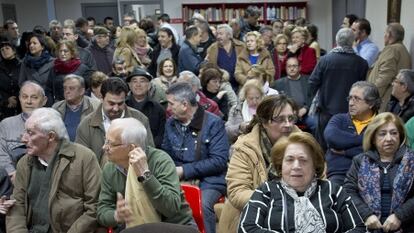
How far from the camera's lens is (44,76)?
529 centimetres

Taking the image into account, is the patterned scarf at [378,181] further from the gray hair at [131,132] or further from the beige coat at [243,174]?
the gray hair at [131,132]

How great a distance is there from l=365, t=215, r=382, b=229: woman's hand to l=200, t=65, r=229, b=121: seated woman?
238 centimetres

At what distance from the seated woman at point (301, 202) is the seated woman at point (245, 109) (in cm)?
191

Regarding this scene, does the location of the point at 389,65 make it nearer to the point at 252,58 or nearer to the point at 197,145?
the point at 252,58

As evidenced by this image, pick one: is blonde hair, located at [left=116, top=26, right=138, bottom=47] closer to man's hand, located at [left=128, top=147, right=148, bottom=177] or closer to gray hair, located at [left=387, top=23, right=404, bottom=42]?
gray hair, located at [left=387, top=23, right=404, bottom=42]

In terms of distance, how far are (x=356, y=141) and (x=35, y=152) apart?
223 cm

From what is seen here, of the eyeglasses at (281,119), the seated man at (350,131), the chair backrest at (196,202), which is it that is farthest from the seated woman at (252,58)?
the chair backrest at (196,202)

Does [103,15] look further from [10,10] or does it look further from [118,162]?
[118,162]

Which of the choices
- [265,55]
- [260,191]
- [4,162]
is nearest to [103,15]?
[265,55]

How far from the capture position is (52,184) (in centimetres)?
269

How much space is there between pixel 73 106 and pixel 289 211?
2428 mm

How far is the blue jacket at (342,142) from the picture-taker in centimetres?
354

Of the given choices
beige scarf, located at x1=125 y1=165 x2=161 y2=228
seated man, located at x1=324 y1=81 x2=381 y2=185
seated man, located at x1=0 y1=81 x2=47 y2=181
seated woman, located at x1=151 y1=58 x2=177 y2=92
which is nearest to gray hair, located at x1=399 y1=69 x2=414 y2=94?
seated man, located at x1=324 y1=81 x2=381 y2=185

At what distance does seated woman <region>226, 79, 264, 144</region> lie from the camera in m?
4.32
